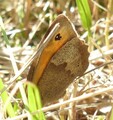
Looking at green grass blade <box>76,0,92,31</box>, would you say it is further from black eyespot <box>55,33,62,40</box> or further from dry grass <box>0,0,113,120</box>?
black eyespot <box>55,33,62,40</box>

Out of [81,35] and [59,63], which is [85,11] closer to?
[59,63]

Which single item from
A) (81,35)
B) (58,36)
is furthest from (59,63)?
(81,35)

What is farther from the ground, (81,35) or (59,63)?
(81,35)

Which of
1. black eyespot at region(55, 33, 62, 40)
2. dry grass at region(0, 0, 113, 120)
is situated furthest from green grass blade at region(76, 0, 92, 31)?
black eyespot at region(55, 33, 62, 40)

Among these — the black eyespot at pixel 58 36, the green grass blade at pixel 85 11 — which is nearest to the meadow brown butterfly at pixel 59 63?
the black eyespot at pixel 58 36

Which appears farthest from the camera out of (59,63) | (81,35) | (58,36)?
(81,35)

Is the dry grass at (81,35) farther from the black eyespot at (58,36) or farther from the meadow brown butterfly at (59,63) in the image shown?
the black eyespot at (58,36)

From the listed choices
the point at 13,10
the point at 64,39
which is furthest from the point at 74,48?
the point at 13,10
